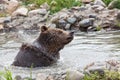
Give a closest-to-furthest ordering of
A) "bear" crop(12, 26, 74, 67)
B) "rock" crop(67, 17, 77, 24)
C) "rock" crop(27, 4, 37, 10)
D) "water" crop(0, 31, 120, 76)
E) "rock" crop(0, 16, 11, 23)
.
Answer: "water" crop(0, 31, 120, 76), "bear" crop(12, 26, 74, 67), "rock" crop(67, 17, 77, 24), "rock" crop(0, 16, 11, 23), "rock" crop(27, 4, 37, 10)

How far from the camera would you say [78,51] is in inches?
415

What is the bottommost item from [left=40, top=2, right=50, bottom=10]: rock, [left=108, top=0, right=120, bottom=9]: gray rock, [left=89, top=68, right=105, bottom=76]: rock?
[left=40, top=2, right=50, bottom=10]: rock

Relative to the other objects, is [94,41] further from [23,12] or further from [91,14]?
[23,12]

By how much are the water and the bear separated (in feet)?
0.58

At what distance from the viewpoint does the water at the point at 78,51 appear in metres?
8.82

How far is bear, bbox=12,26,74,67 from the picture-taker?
8.97 m

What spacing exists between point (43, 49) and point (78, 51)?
5.13 feet

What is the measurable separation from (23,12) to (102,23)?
3869 mm

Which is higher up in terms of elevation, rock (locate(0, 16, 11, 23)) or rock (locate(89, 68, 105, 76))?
rock (locate(89, 68, 105, 76))

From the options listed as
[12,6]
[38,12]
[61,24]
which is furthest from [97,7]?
[12,6]

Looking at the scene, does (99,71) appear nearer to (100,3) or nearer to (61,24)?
(61,24)

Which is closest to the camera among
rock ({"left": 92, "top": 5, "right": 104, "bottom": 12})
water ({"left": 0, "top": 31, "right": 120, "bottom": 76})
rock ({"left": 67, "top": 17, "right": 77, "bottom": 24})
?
water ({"left": 0, "top": 31, "right": 120, "bottom": 76})

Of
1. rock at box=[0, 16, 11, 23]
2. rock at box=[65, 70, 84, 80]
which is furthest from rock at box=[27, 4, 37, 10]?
rock at box=[65, 70, 84, 80]

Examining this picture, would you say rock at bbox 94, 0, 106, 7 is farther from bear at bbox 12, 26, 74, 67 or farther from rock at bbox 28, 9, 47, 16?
bear at bbox 12, 26, 74, 67
